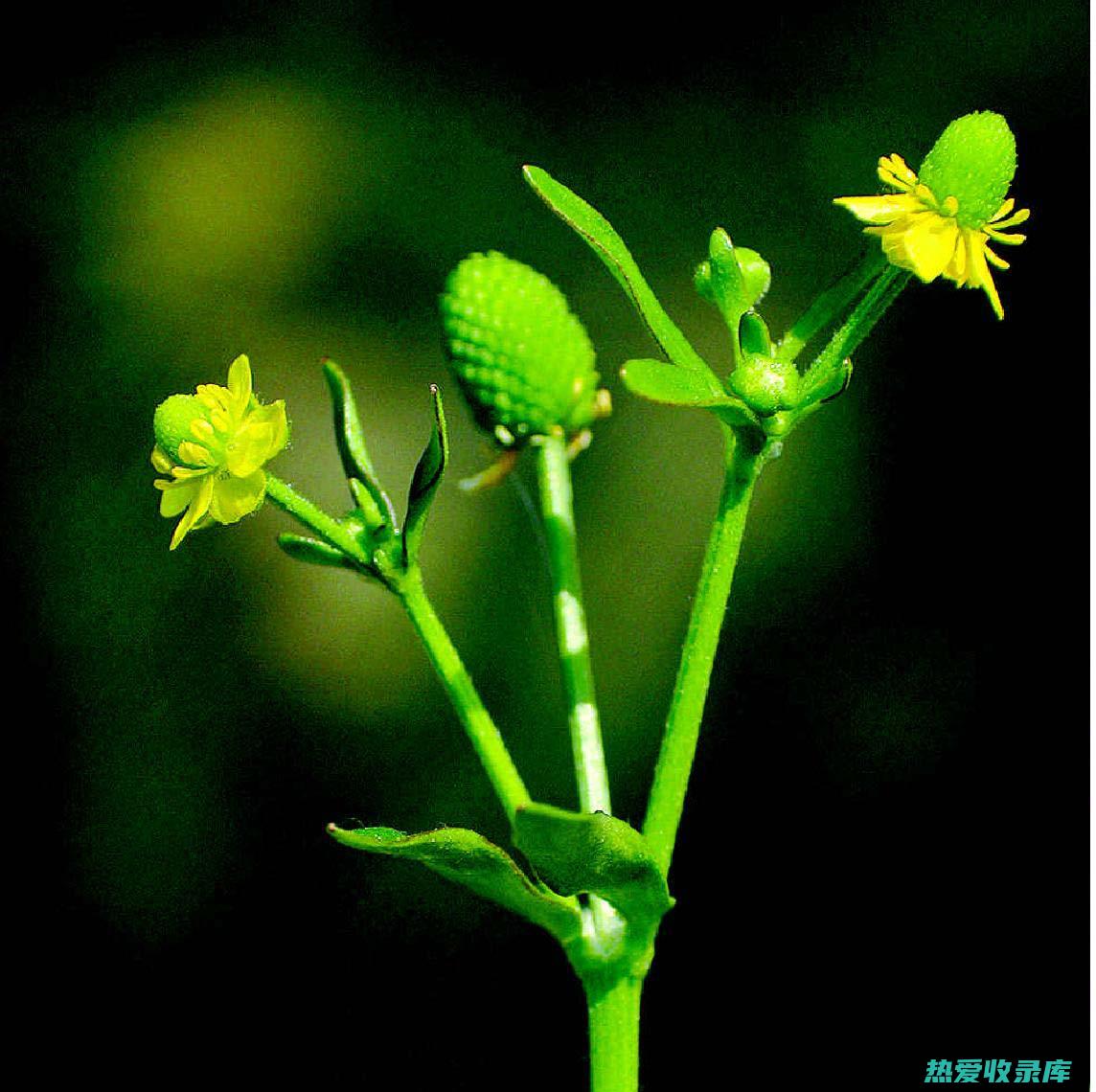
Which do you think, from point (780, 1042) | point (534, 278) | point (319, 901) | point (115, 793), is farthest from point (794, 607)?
point (534, 278)

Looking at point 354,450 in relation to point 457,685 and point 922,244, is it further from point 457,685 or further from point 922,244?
point 922,244

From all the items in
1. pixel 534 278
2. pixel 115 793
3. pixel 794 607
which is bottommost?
pixel 115 793

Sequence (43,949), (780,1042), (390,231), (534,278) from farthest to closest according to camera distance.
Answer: (390,231) → (43,949) → (780,1042) → (534,278)

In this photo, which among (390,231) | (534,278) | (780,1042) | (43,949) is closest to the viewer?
(534,278)

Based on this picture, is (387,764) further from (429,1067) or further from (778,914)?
(778,914)

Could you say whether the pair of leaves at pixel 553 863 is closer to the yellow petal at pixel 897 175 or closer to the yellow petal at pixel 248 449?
the yellow petal at pixel 248 449

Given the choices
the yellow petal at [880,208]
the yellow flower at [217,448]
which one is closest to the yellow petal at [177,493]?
the yellow flower at [217,448]
